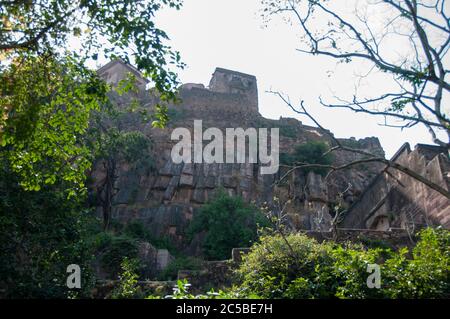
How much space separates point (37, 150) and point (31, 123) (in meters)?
1.28

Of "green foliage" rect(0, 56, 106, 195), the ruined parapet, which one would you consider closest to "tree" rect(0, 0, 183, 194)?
"green foliage" rect(0, 56, 106, 195)

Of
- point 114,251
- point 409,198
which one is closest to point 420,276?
point 409,198

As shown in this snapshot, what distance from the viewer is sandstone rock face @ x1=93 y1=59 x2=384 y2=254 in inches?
951

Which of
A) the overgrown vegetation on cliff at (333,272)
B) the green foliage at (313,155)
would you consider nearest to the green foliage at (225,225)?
the green foliage at (313,155)

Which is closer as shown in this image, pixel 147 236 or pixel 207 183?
pixel 147 236

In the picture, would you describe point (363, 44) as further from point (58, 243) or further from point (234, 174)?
point (234, 174)

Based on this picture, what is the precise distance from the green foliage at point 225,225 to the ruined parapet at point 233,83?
1828 cm

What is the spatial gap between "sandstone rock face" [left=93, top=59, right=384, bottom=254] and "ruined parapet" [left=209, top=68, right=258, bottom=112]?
5.94 meters

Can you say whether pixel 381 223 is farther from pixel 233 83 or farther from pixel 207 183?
pixel 233 83

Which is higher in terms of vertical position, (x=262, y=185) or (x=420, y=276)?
(x=262, y=185)

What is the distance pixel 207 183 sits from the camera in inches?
1034

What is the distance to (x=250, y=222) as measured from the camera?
20.2 meters

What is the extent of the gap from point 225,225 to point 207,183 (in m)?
6.57
